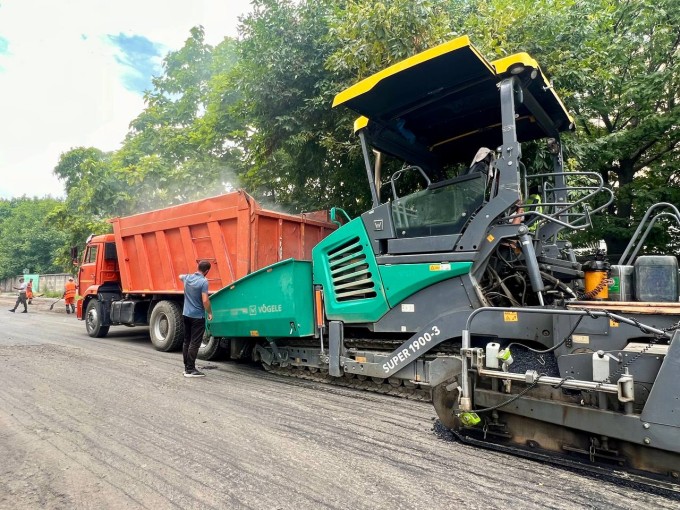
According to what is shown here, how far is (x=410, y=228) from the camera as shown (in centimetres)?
432

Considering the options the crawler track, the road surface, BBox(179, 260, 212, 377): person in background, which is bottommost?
the road surface

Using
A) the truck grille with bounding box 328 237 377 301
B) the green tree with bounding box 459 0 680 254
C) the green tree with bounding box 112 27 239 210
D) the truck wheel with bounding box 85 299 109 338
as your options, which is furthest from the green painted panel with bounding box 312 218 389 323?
the green tree with bounding box 112 27 239 210

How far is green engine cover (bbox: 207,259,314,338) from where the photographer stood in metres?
5.00

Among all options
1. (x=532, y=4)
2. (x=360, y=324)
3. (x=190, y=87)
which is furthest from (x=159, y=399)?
(x=190, y=87)

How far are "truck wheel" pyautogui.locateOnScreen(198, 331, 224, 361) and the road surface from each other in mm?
1386

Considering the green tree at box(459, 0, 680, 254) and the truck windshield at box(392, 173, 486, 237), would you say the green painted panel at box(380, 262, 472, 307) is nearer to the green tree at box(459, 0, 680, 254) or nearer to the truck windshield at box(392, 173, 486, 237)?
the truck windshield at box(392, 173, 486, 237)

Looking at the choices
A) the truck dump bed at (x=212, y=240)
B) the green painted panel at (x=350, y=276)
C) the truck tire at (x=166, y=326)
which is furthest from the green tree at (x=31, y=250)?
the green painted panel at (x=350, y=276)

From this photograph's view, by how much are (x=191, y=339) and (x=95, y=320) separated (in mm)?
4987

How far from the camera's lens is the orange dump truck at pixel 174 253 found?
6.02 metres

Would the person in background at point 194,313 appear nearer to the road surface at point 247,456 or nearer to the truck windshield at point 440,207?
the road surface at point 247,456

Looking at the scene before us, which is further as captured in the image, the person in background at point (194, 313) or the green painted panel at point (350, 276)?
the person in background at point (194, 313)

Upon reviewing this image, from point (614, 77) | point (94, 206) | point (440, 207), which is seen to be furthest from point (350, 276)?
point (94, 206)

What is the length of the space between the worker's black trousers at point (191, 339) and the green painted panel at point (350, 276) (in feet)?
6.35

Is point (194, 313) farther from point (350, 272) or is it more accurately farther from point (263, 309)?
point (350, 272)
